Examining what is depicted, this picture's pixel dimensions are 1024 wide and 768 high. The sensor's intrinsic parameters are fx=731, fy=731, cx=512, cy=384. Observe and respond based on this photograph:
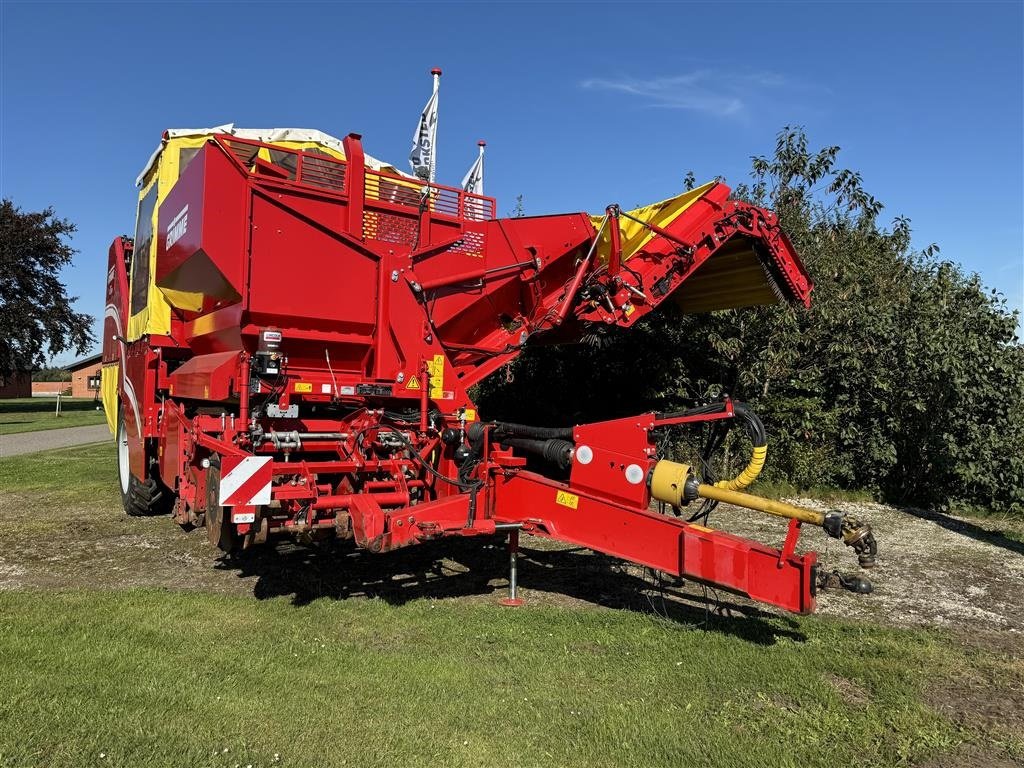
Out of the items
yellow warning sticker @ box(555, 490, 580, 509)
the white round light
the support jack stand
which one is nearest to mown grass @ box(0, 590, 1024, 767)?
the support jack stand

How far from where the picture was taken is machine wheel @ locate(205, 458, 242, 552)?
443 cm

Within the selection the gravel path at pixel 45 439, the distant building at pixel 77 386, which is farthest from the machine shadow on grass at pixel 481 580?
the distant building at pixel 77 386

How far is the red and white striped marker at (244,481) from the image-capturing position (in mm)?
4258

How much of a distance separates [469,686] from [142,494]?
5.17 m

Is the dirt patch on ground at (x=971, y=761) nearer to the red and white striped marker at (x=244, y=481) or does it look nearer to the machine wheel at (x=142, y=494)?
the red and white striped marker at (x=244, y=481)

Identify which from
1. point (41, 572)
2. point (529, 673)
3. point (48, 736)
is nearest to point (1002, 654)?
point (529, 673)

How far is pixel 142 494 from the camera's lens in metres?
7.45

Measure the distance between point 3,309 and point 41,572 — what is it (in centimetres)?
3440

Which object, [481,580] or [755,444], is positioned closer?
[755,444]

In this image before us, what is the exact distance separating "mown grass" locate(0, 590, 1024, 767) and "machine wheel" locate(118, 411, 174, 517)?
249cm

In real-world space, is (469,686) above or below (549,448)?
below

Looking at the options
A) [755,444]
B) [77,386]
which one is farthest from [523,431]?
[77,386]

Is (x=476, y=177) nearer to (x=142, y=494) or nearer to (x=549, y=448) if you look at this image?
(x=549, y=448)

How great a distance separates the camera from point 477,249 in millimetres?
5711
